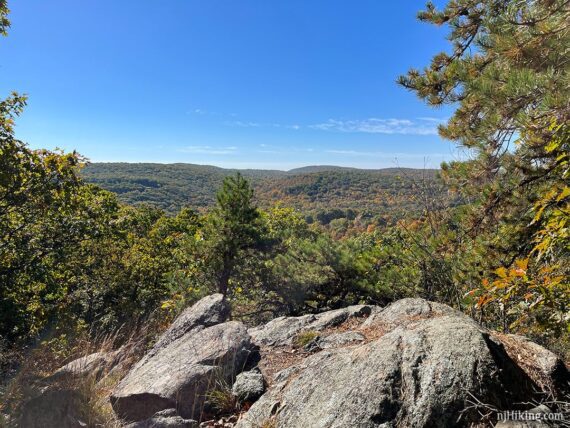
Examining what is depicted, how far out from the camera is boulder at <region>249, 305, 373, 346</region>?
5.84 metres

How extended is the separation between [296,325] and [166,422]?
3106 millimetres

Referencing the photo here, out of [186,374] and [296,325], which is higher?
[186,374]

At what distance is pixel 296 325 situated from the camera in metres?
6.34

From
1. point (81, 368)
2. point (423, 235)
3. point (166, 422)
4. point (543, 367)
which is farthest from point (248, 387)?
point (423, 235)

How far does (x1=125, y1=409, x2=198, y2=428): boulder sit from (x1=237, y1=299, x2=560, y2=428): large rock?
2.02ft

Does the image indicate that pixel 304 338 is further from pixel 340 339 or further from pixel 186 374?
pixel 186 374

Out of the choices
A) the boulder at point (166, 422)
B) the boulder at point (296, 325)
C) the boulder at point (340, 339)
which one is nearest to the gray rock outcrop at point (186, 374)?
the boulder at point (166, 422)

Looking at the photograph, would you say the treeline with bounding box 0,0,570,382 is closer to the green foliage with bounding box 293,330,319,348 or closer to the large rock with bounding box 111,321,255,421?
the large rock with bounding box 111,321,255,421

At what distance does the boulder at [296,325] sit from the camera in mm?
5840

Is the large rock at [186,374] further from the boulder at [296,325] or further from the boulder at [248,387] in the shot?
the boulder at [296,325]

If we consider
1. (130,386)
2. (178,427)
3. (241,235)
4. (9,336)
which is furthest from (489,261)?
(9,336)

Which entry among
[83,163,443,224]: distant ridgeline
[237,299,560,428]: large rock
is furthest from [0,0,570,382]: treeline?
[83,163,443,224]: distant ridgeline

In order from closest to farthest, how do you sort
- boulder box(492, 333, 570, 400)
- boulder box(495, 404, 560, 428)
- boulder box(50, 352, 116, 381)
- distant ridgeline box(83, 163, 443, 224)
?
1. boulder box(495, 404, 560, 428)
2. boulder box(492, 333, 570, 400)
3. boulder box(50, 352, 116, 381)
4. distant ridgeline box(83, 163, 443, 224)

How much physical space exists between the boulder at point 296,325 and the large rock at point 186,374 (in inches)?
19.7
